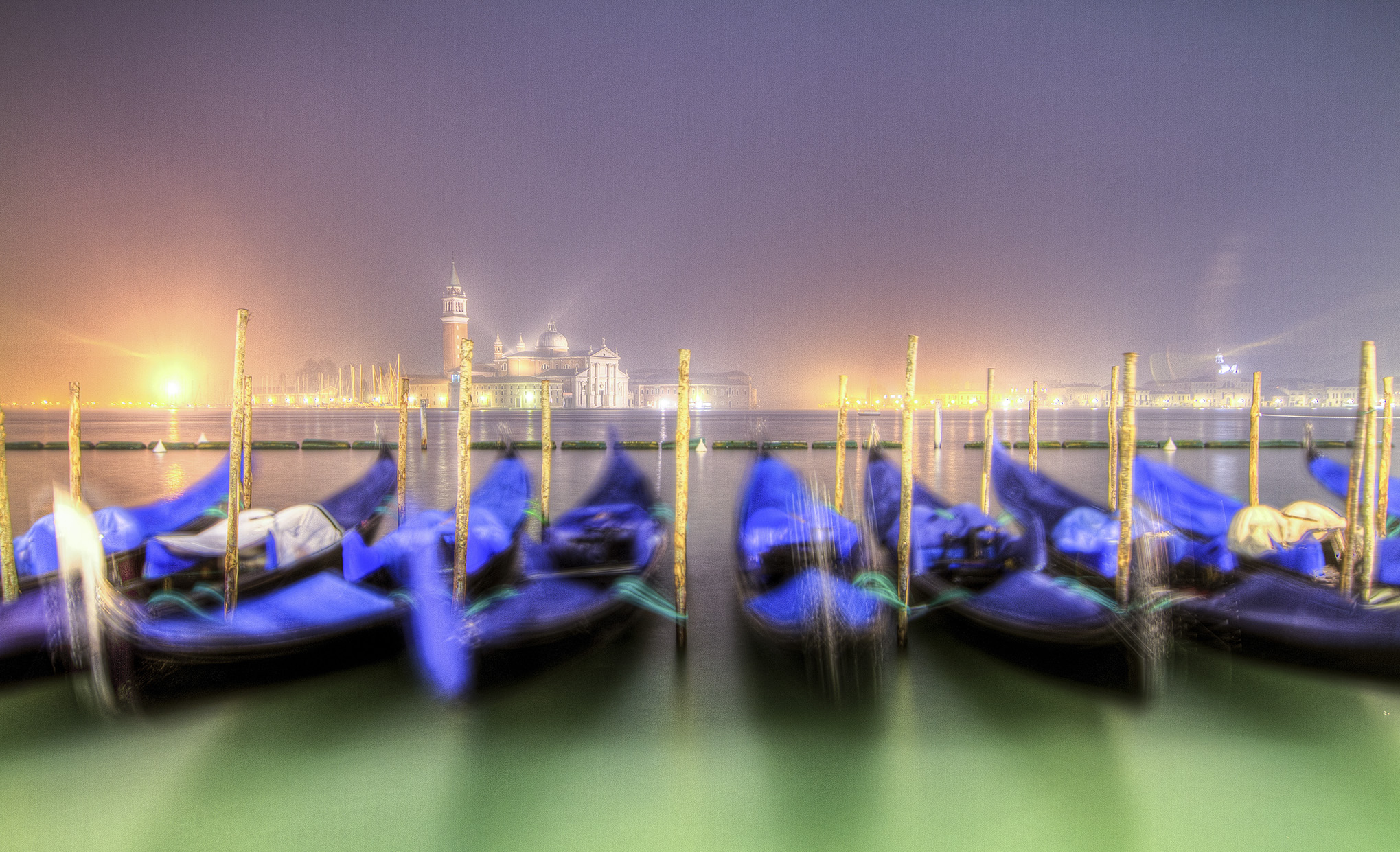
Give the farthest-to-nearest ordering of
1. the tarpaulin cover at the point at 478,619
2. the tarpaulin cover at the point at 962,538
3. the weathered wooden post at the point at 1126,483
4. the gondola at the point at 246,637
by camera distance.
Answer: the tarpaulin cover at the point at 962,538 → the weathered wooden post at the point at 1126,483 → the tarpaulin cover at the point at 478,619 → the gondola at the point at 246,637

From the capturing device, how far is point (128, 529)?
491 centimetres

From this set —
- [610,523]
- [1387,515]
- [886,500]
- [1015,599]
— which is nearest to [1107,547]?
[1015,599]

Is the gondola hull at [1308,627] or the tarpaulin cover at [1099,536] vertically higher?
the tarpaulin cover at [1099,536]

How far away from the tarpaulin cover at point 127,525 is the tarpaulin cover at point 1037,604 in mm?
4888

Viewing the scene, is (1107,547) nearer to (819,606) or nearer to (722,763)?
(819,606)

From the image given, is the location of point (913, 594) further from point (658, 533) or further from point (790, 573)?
point (658, 533)

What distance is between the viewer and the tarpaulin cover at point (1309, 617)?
11.3 ft

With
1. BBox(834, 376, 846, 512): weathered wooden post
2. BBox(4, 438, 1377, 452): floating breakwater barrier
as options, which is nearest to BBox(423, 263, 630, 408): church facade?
BBox(4, 438, 1377, 452): floating breakwater barrier

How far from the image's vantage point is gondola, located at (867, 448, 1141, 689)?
342 centimetres

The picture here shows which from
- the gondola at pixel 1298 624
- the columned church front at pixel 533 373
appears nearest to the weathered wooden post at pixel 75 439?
the gondola at pixel 1298 624

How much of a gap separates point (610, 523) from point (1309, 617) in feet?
13.9

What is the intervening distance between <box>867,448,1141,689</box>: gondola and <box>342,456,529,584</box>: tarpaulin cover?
8.99 ft

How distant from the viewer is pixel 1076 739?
312cm

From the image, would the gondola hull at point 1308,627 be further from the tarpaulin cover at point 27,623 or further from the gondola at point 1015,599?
Answer: the tarpaulin cover at point 27,623
